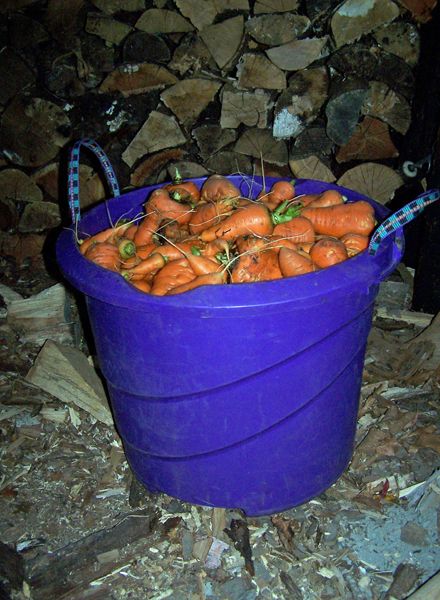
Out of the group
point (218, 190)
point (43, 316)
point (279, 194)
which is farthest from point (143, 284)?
point (43, 316)

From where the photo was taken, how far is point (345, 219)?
151 cm

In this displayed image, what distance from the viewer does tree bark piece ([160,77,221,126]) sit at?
244 cm

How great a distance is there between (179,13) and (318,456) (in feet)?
6.16

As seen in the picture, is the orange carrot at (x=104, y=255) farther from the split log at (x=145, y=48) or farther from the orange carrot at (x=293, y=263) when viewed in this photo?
the split log at (x=145, y=48)

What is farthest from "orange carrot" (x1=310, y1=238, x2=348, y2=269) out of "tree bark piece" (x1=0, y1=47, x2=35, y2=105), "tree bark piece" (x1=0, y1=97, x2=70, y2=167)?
"tree bark piece" (x1=0, y1=47, x2=35, y2=105)

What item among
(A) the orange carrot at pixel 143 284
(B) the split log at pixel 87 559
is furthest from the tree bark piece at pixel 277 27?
(B) the split log at pixel 87 559

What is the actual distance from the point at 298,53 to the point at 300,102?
0.66 ft

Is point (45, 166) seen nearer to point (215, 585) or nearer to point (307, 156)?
point (307, 156)

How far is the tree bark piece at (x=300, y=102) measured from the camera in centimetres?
240

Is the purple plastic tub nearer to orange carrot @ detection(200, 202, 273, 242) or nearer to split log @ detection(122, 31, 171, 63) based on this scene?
orange carrot @ detection(200, 202, 273, 242)

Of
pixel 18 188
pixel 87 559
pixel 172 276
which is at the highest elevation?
pixel 172 276

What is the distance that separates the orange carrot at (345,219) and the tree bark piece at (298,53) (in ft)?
3.60

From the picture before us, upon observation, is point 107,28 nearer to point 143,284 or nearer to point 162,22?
point 162,22

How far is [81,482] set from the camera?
1800mm
